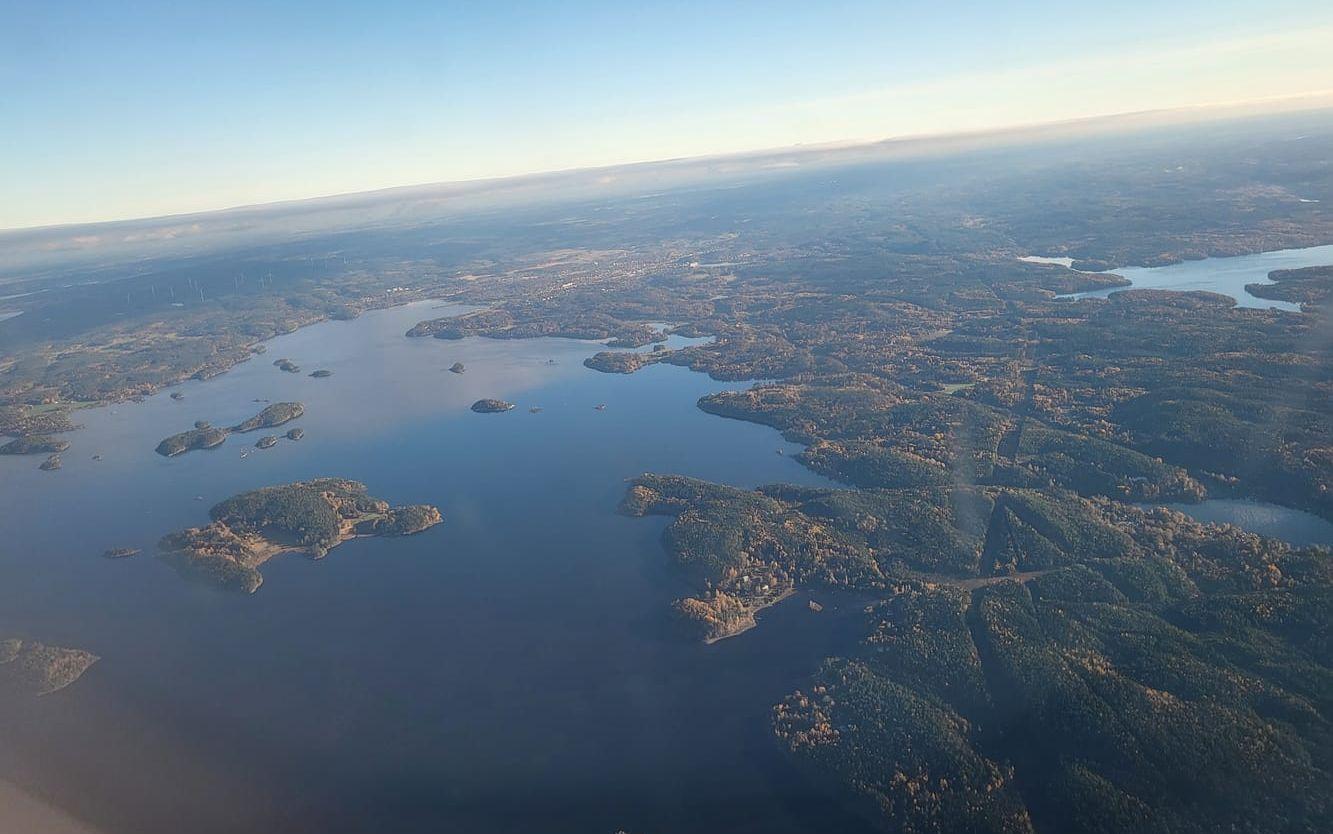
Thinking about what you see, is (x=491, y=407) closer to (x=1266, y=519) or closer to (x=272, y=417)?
(x=272, y=417)

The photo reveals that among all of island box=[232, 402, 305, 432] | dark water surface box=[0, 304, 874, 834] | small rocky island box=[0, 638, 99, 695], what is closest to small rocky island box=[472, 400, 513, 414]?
dark water surface box=[0, 304, 874, 834]

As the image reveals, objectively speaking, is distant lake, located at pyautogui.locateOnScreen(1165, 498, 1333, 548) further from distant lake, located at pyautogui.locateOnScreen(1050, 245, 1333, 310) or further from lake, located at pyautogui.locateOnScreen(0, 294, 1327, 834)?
distant lake, located at pyautogui.locateOnScreen(1050, 245, 1333, 310)

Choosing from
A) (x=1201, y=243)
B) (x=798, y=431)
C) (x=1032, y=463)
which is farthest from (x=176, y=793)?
(x=1201, y=243)

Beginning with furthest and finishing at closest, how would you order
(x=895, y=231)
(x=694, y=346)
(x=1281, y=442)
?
(x=895, y=231) < (x=694, y=346) < (x=1281, y=442)

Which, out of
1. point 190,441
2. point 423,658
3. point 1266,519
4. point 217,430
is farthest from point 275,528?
point 1266,519

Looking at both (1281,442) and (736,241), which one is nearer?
(1281,442)

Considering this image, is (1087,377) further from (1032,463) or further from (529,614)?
(529,614)
